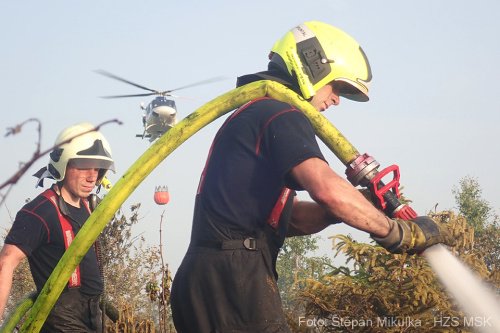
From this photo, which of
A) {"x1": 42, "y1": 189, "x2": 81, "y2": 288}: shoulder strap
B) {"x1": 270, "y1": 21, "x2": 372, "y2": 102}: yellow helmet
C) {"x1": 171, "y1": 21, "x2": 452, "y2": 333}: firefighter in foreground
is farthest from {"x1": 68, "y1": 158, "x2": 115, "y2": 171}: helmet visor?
{"x1": 171, "y1": 21, "x2": 452, "y2": 333}: firefighter in foreground

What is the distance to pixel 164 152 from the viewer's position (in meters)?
3.72

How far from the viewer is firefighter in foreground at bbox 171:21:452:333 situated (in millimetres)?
3383

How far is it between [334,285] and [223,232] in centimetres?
570

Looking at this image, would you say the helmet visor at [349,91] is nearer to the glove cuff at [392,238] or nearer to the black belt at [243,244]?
the glove cuff at [392,238]

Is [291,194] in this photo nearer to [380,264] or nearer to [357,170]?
[357,170]

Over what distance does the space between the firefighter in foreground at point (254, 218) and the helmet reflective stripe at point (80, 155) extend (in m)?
3.27

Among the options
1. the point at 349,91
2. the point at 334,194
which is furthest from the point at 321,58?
the point at 334,194

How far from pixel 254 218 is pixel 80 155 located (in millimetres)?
3689

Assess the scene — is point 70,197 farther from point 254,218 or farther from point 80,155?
point 254,218

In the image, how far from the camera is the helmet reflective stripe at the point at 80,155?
6750mm

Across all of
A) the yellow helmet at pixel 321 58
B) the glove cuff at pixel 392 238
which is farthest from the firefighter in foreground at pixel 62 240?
the glove cuff at pixel 392 238

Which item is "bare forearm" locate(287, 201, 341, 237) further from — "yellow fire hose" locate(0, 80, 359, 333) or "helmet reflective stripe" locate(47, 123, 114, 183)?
"helmet reflective stripe" locate(47, 123, 114, 183)

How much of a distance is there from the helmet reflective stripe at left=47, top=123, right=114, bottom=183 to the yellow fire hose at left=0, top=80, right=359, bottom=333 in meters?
2.91

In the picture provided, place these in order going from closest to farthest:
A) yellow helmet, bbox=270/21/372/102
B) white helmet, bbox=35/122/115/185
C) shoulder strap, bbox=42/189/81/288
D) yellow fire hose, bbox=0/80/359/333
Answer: yellow fire hose, bbox=0/80/359/333 → yellow helmet, bbox=270/21/372/102 → shoulder strap, bbox=42/189/81/288 → white helmet, bbox=35/122/115/185
